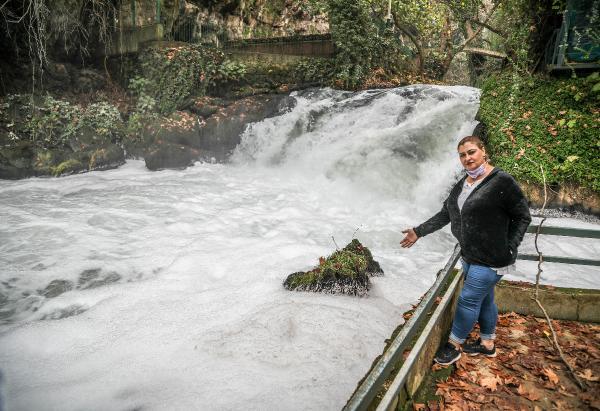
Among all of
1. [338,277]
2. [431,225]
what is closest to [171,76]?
[338,277]

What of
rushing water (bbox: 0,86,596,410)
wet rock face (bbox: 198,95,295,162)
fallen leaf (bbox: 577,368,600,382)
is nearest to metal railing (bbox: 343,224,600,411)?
fallen leaf (bbox: 577,368,600,382)

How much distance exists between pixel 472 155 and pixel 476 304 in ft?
4.34

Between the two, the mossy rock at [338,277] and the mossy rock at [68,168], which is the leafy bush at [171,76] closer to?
the mossy rock at [68,168]

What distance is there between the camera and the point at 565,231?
3.49 meters

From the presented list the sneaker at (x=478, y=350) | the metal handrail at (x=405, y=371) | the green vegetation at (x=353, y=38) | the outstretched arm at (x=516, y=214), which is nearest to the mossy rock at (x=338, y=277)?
the sneaker at (x=478, y=350)

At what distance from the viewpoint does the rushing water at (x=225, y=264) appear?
3.64 m

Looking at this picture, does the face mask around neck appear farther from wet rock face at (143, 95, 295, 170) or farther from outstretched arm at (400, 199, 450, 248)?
wet rock face at (143, 95, 295, 170)

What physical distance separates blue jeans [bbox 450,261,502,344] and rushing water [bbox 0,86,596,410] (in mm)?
1237

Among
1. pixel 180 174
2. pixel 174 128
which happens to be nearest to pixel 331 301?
pixel 180 174

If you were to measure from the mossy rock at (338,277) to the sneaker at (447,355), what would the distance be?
194 cm

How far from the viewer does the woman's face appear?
9.54 feet

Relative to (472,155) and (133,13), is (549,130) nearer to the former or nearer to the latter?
(472,155)

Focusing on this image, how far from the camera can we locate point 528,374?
3.07 meters

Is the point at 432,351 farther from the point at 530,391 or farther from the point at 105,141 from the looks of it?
the point at 105,141
